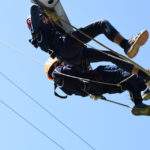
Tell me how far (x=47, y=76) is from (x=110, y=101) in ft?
3.25

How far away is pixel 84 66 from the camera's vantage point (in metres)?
Answer: 5.55

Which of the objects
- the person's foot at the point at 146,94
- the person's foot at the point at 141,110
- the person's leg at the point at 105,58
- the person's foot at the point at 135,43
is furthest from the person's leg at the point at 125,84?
the person's foot at the point at 135,43

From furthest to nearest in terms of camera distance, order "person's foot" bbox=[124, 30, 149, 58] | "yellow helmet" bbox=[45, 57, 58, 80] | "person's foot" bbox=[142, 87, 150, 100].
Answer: "yellow helmet" bbox=[45, 57, 58, 80]
"person's foot" bbox=[142, 87, 150, 100]
"person's foot" bbox=[124, 30, 149, 58]

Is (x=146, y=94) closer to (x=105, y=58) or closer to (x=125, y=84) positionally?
(x=125, y=84)

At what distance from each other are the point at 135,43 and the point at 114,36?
1.05 ft

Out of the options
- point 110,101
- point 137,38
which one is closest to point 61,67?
point 110,101

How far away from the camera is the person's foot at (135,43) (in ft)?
15.3

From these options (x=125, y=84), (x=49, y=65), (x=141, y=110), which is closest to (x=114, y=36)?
(x=125, y=84)

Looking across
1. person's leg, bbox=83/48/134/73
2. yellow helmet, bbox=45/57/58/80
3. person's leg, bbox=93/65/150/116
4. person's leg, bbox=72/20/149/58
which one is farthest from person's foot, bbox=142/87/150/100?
Answer: yellow helmet, bbox=45/57/58/80

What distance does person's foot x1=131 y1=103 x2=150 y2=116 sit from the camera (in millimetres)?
5157

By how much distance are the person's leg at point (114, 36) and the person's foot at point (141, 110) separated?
0.73 metres

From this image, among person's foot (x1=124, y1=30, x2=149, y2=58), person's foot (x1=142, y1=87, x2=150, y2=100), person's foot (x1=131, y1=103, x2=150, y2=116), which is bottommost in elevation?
person's foot (x1=142, y1=87, x2=150, y2=100)

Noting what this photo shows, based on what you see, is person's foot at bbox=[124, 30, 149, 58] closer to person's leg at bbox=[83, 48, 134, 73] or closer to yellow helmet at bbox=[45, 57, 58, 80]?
person's leg at bbox=[83, 48, 134, 73]

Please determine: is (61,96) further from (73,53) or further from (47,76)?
(73,53)
